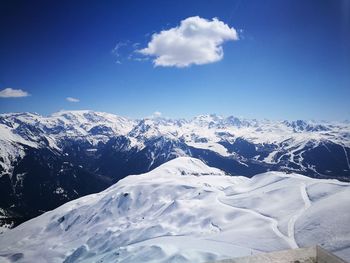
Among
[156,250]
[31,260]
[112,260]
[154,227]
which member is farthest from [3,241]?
[156,250]

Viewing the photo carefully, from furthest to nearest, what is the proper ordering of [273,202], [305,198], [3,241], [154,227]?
[3,241], [154,227], [273,202], [305,198]

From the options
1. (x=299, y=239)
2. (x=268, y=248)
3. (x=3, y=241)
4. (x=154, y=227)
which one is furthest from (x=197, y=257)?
(x=3, y=241)

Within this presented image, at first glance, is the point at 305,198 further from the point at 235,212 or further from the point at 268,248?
the point at 268,248

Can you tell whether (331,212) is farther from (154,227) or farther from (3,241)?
(3,241)

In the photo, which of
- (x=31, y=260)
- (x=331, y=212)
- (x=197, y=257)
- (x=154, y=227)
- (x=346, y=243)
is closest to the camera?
(x=346, y=243)

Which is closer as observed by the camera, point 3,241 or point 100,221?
point 100,221

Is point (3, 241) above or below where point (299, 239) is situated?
below

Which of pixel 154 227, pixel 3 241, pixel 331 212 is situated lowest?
pixel 3 241
